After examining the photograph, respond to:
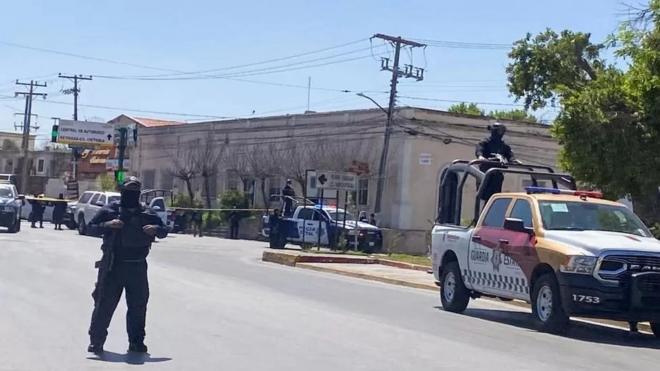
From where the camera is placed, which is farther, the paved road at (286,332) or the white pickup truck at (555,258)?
the white pickup truck at (555,258)

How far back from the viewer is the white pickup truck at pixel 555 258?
13.7 metres

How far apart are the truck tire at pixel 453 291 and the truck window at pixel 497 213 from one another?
109cm

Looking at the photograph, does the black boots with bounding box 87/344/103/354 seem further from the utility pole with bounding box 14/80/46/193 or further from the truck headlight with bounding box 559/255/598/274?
the utility pole with bounding box 14/80/46/193

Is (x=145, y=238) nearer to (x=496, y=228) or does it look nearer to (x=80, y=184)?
(x=496, y=228)

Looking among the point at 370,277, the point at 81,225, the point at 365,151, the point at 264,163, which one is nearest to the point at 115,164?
the point at 264,163

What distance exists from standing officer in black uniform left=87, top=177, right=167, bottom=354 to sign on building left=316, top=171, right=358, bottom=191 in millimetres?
22358

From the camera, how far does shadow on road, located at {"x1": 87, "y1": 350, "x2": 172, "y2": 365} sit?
10508 millimetres

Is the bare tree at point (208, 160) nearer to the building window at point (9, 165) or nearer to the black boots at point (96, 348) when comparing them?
the building window at point (9, 165)

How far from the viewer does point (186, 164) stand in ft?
217

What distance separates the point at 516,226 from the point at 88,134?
228ft

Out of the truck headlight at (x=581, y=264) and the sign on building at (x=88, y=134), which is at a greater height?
the sign on building at (x=88, y=134)

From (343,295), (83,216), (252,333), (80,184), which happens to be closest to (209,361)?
(252,333)

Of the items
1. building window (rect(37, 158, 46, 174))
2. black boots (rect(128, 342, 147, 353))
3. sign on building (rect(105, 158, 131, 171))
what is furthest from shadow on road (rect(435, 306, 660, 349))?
building window (rect(37, 158, 46, 174))

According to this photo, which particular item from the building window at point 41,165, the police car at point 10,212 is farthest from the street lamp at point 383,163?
the building window at point 41,165
